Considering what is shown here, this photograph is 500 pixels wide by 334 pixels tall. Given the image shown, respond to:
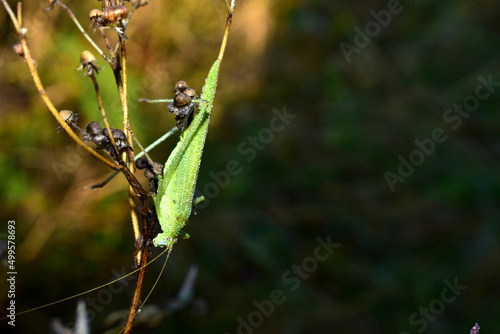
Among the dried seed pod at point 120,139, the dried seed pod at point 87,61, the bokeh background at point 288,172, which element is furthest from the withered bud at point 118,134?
the bokeh background at point 288,172

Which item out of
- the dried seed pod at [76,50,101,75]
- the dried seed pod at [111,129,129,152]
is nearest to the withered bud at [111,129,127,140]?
the dried seed pod at [111,129,129,152]

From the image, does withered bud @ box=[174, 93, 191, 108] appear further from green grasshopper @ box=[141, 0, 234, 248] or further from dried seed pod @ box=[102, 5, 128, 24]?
dried seed pod @ box=[102, 5, 128, 24]

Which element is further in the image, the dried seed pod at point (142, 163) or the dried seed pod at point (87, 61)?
the dried seed pod at point (142, 163)

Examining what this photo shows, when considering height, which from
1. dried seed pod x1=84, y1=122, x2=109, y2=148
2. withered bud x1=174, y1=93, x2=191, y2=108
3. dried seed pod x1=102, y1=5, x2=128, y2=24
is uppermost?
dried seed pod x1=102, y1=5, x2=128, y2=24

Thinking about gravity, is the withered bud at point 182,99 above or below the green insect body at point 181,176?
above

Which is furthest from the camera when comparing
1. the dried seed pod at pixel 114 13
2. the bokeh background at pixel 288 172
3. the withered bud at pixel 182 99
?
the bokeh background at pixel 288 172

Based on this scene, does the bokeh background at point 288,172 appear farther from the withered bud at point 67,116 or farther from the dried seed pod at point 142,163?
the withered bud at point 67,116

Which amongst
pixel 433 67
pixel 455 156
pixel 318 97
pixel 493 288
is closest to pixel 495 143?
pixel 455 156

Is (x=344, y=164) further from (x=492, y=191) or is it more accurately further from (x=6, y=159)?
(x=6, y=159)
